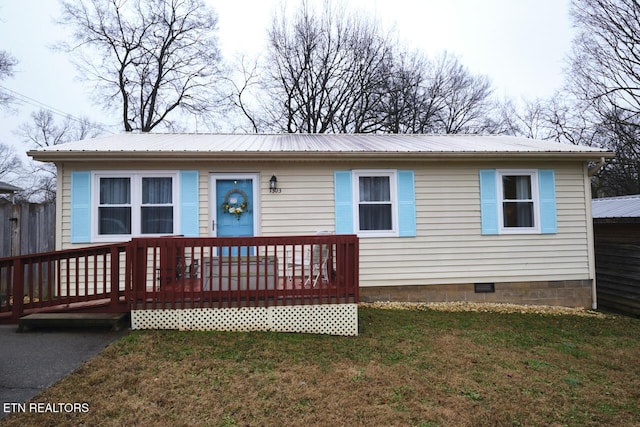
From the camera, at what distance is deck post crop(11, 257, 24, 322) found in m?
4.19

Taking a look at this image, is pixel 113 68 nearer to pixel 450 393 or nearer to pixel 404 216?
pixel 404 216

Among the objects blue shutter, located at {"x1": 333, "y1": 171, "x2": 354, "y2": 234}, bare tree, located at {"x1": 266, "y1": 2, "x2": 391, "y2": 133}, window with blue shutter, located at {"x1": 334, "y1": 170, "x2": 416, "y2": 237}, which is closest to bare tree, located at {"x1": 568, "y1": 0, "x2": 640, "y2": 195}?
bare tree, located at {"x1": 266, "y1": 2, "x2": 391, "y2": 133}

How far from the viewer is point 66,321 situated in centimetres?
411

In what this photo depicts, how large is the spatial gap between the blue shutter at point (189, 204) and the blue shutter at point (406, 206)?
3.73 metres

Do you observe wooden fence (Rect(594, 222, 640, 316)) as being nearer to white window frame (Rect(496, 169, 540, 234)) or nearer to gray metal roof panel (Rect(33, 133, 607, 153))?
white window frame (Rect(496, 169, 540, 234))

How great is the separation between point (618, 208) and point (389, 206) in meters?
7.22

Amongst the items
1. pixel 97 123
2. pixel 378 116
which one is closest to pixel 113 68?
pixel 97 123

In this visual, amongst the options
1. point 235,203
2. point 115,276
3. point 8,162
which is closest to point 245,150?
point 235,203

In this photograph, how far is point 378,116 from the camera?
697 inches

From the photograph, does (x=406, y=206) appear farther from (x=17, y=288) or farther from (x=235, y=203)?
(x=17, y=288)

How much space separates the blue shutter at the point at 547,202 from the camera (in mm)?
6453

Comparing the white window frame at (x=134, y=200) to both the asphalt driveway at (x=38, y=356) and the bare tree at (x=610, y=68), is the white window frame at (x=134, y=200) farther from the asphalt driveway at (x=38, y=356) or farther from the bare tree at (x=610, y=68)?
the bare tree at (x=610, y=68)

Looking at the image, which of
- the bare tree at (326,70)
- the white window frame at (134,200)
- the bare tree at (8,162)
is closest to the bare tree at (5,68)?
the bare tree at (8,162)

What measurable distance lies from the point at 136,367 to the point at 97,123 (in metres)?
23.4
